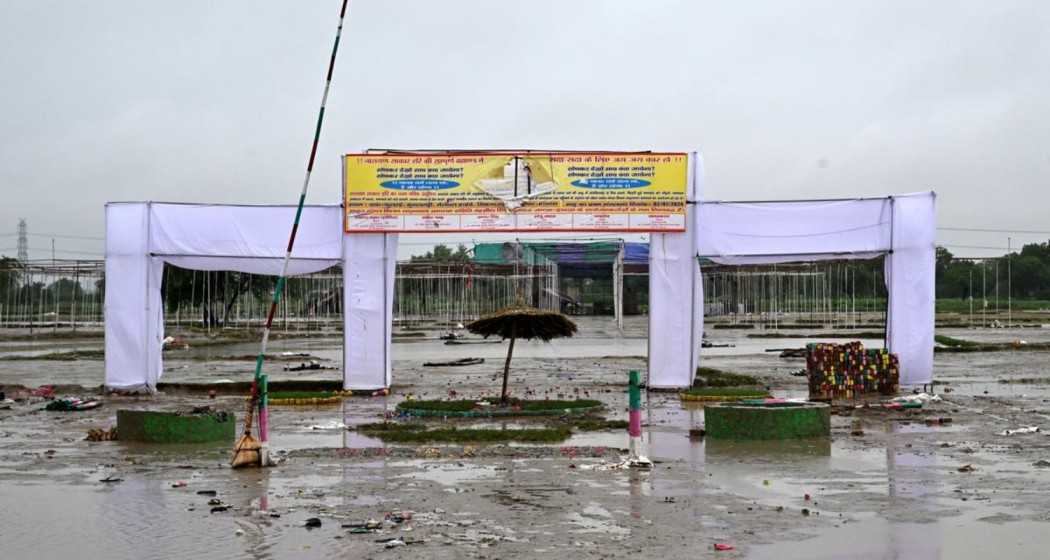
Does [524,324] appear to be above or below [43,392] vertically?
above

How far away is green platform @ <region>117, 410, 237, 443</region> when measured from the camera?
46.5 feet

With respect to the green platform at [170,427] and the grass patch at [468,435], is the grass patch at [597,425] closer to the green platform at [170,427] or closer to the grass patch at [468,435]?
the grass patch at [468,435]

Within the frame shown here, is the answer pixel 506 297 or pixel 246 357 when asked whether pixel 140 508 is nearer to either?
pixel 246 357

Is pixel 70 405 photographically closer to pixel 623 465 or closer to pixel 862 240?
pixel 623 465

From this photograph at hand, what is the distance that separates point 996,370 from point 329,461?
17860 mm

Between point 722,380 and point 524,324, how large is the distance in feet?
19.0

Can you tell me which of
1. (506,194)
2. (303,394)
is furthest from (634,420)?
(506,194)

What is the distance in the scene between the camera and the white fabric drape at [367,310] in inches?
840

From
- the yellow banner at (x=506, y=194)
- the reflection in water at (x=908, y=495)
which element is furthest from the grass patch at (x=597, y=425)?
the yellow banner at (x=506, y=194)

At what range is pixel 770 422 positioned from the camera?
13914mm

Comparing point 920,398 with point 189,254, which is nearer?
point 920,398

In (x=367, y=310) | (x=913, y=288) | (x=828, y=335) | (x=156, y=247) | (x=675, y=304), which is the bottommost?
(x=828, y=335)

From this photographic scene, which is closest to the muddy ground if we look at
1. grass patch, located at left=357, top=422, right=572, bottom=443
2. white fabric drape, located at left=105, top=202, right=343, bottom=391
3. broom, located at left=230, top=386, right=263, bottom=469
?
broom, located at left=230, top=386, right=263, bottom=469

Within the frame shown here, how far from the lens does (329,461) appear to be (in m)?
12.7
